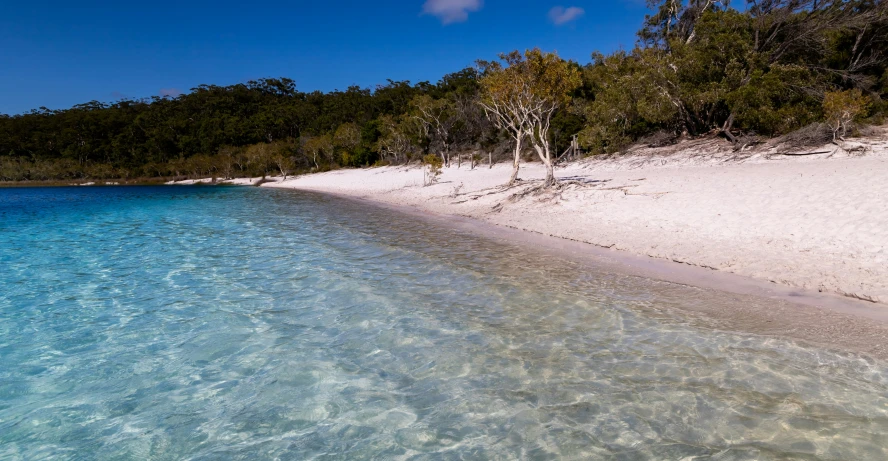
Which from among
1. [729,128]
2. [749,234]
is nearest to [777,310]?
[749,234]

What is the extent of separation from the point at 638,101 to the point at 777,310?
93.3 feet

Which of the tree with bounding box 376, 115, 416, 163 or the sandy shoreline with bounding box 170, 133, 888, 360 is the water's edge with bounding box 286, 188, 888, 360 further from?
the tree with bounding box 376, 115, 416, 163

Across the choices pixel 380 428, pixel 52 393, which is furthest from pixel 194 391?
pixel 380 428

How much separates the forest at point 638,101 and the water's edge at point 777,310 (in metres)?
12.1

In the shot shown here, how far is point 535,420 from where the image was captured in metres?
4.64

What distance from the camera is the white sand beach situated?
9289 mm

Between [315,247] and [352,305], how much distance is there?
6464 mm

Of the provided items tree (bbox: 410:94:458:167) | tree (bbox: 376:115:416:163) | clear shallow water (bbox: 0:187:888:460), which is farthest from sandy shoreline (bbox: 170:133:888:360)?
tree (bbox: 376:115:416:163)

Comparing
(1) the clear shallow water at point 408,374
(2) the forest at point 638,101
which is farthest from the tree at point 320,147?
(1) the clear shallow water at point 408,374

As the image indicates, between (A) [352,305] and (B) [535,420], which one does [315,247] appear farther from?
(B) [535,420]

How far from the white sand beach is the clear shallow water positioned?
2.75 m

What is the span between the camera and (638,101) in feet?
106

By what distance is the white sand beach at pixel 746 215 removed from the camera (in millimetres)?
9289

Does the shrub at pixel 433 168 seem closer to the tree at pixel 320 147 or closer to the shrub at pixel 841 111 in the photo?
the shrub at pixel 841 111
